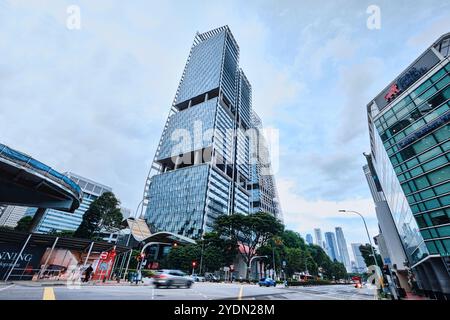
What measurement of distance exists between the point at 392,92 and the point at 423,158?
1026 cm

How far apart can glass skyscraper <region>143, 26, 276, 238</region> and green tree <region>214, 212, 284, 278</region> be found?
68.0 feet

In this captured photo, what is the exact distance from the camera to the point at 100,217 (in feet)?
116

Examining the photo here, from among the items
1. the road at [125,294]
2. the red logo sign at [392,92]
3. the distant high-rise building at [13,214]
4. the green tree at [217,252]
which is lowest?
the road at [125,294]

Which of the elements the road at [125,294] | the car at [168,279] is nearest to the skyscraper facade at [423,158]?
the road at [125,294]

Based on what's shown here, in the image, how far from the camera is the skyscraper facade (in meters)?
19.1

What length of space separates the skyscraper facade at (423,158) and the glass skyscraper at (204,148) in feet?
163

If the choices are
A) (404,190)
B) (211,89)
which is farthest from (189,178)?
(404,190)

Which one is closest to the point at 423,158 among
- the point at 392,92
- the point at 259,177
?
the point at 392,92

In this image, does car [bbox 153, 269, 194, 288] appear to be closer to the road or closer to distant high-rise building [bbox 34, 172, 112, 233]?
the road

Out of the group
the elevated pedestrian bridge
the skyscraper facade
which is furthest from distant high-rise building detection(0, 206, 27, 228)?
the skyscraper facade

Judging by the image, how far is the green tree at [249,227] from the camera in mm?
41312

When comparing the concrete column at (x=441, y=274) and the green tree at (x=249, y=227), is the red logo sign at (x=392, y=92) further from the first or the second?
the green tree at (x=249, y=227)

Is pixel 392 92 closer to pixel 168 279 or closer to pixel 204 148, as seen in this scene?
pixel 168 279

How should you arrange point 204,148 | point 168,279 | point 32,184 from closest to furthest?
point 168,279
point 32,184
point 204,148
